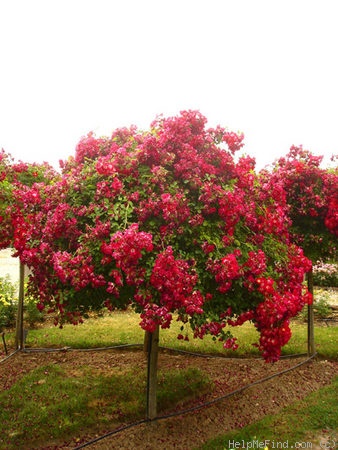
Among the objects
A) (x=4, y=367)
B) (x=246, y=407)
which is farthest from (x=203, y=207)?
(x=4, y=367)

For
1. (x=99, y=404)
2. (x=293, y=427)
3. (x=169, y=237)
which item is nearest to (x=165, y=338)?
(x=99, y=404)

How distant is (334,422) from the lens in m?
5.04

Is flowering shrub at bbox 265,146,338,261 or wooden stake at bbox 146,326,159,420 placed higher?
flowering shrub at bbox 265,146,338,261

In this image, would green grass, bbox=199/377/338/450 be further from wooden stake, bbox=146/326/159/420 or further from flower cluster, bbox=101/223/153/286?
flower cluster, bbox=101/223/153/286

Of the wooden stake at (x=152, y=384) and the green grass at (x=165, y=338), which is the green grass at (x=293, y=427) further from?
the green grass at (x=165, y=338)

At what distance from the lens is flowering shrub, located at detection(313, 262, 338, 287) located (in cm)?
1305

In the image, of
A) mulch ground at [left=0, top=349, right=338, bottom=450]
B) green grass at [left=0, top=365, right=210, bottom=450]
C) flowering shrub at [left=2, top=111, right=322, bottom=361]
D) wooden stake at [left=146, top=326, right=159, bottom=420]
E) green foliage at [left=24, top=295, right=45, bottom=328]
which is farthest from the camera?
green foliage at [left=24, top=295, right=45, bottom=328]

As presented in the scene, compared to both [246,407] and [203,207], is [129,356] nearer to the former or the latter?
[246,407]

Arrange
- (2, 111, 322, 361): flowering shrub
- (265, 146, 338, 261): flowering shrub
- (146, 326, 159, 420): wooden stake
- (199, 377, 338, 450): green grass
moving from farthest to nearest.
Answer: (265, 146, 338, 261): flowering shrub → (146, 326, 159, 420): wooden stake → (199, 377, 338, 450): green grass → (2, 111, 322, 361): flowering shrub

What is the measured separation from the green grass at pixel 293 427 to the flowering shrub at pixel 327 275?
7.86 metres

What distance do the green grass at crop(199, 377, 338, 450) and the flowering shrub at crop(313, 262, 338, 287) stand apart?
7857mm

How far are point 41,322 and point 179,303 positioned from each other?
6532mm

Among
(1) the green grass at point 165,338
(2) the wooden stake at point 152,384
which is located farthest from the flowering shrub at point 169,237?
(1) the green grass at point 165,338

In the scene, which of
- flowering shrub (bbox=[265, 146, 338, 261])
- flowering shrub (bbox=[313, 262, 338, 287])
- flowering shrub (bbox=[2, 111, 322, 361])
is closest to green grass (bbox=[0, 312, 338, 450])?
flowering shrub (bbox=[2, 111, 322, 361])
